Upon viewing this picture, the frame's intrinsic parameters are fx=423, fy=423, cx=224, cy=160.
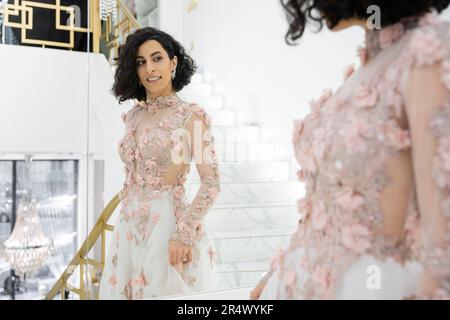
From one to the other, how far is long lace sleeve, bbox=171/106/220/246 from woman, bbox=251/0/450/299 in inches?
25.0

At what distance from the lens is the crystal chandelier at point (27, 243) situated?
55.1 inches

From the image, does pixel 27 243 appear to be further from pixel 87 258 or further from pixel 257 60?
pixel 257 60

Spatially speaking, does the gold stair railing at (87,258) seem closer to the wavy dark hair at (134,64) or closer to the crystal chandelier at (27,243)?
the crystal chandelier at (27,243)

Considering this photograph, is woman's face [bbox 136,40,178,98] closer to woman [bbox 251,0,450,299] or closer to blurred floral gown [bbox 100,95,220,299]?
blurred floral gown [bbox 100,95,220,299]

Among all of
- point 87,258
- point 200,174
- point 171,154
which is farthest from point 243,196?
point 87,258

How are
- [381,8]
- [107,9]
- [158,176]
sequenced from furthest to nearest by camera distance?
[107,9] < [158,176] < [381,8]

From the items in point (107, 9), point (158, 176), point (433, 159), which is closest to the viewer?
point (433, 159)

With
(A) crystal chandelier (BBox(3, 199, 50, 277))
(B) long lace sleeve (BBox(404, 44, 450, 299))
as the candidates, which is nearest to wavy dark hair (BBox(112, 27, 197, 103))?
(A) crystal chandelier (BBox(3, 199, 50, 277))

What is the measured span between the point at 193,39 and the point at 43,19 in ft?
1.73

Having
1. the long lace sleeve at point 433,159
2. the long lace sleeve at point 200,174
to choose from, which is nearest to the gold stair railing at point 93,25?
the long lace sleeve at point 200,174

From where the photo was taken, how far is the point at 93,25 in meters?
1.53

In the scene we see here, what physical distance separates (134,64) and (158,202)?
0.47m

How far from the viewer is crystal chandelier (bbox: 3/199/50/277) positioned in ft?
4.59
